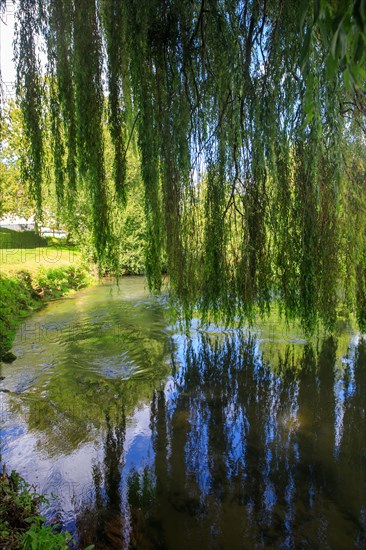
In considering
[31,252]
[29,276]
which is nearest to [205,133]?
[29,276]

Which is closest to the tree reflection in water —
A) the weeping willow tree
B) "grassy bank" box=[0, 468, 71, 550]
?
"grassy bank" box=[0, 468, 71, 550]

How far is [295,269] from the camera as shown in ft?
10.4

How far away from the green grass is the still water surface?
6.06 m

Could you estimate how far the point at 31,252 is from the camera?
15.1 meters

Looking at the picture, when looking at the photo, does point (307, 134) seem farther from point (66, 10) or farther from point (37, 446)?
point (37, 446)

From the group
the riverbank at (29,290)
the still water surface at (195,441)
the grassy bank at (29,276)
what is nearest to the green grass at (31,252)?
the grassy bank at (29,276)

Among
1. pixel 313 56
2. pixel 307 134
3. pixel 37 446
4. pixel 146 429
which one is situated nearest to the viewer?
pixel 313 56

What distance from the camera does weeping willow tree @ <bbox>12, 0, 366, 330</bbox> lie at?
2502 millimetres

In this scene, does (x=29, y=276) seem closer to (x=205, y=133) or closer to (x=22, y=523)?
(x=22, y=523)

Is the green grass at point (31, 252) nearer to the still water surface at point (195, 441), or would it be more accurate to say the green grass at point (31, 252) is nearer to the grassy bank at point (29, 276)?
the grassy bank at point (29, 276)

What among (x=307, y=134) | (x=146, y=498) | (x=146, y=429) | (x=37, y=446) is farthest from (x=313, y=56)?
(x=37, y=446)

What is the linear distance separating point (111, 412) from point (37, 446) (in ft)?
3.19

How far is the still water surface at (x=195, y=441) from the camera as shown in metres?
2.92

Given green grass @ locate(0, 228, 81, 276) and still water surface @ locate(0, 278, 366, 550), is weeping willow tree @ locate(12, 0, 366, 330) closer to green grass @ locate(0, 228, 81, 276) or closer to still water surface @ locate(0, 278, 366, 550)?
still water surface @ locate(0, 278, 366, 550)
